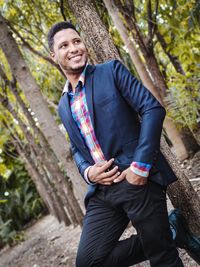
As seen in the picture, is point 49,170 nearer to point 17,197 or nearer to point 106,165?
point 106,165

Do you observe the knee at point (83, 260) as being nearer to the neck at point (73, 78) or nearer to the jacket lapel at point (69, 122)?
the jacket lapel at point (69, 122)

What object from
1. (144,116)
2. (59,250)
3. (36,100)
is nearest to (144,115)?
(144,116)

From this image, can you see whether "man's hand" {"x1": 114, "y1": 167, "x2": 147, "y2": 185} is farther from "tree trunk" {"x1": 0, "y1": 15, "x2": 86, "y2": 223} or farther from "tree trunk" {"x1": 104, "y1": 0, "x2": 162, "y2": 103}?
"tree trunk" {"x1": 104, "y1": 0, "x2": 162, "y2": 103}

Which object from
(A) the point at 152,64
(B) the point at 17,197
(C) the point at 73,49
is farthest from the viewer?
(B) the point at 17,197

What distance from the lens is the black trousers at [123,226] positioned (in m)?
2.29

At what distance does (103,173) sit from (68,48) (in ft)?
3.05

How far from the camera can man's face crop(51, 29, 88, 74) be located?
253 cm

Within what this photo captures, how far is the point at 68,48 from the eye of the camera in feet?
8.32

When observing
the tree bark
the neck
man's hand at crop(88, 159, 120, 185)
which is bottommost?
man's hand at crop(88, 159, 120, 185)

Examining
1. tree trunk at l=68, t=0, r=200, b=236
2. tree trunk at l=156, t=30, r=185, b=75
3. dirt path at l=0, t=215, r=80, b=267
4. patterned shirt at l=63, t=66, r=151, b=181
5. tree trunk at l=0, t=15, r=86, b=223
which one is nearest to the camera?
patterned shirt at l=63, t=66, r=151, b=181

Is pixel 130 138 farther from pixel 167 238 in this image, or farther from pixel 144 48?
pixel 144 48

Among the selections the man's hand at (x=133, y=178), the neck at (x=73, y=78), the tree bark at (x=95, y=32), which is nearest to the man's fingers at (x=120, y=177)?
the man's hand at (x=133, y=178)

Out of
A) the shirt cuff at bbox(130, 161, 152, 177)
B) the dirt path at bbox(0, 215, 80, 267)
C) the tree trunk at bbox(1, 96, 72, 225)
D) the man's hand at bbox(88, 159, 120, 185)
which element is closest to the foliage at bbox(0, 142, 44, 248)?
the tree trunk at bbox(1, 96, 72, 225)

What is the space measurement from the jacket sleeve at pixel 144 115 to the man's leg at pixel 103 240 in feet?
1.68
